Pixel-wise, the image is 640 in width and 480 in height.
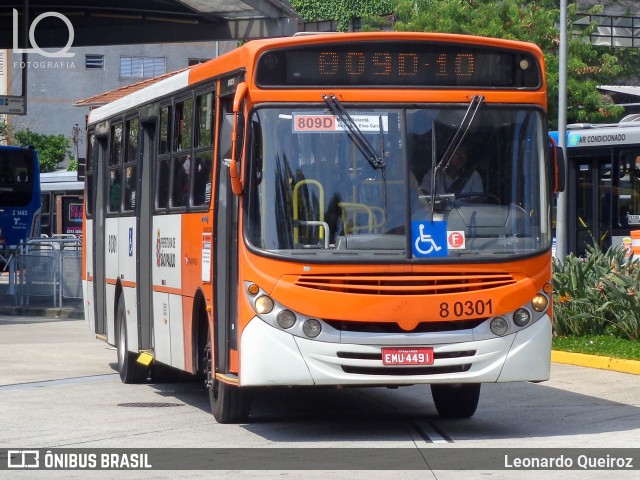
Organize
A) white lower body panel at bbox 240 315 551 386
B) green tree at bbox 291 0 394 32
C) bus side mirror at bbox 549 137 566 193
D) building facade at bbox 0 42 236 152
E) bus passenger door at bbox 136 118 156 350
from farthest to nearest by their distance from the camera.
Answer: building facade at bbox 0 42 236 152
green tree at bbox 291 0 394 32
bus passenger door at bbox 136 118 156 350
bus side mirror at bbox 549 137 566 193
white lower body panel at bbox 240 315 551 386

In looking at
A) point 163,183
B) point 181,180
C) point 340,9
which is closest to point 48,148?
Result: point 340,9

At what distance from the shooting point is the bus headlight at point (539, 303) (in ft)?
35.2

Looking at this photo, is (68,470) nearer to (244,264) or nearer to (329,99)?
(244,264)

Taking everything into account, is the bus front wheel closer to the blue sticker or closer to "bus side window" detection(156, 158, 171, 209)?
the blue sticker

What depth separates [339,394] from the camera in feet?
46.4

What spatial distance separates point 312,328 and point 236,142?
4.99ft

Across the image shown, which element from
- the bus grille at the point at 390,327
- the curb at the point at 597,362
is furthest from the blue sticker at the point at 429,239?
the curb at the point at 597,362

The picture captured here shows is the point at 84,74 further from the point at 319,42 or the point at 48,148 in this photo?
the point at 319,42

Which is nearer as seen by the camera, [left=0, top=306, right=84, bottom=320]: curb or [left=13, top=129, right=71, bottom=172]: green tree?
[left=0, top=306, right=84, bottom=320]: curb

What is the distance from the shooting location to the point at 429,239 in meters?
10.5

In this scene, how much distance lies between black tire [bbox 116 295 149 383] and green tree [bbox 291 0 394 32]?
41.3m

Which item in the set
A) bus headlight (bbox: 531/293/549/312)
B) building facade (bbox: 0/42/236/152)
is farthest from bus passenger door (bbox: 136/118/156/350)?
building facade (bbox: 0/42/236/152)

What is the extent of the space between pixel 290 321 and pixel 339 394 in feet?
13.0

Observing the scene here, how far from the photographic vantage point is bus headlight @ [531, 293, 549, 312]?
10.7m
